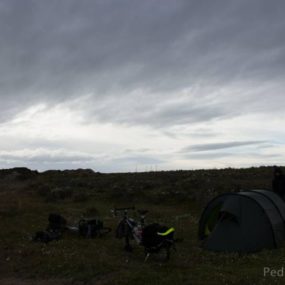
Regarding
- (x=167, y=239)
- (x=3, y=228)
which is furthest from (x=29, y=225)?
(x=167, y=239)

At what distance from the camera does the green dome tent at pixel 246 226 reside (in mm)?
14438

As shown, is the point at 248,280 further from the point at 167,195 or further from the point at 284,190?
the point at 167,195

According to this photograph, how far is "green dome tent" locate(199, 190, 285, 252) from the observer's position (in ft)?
47.4

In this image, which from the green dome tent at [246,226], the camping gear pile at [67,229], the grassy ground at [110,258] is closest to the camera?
the grassy ground at [110,258]

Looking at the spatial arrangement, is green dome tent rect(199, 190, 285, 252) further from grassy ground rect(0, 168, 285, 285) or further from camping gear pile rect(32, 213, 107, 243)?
camping gear pile rect(32, 213, 107, 243)

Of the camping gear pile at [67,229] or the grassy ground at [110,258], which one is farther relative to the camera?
the camping gear pile at [67,229]

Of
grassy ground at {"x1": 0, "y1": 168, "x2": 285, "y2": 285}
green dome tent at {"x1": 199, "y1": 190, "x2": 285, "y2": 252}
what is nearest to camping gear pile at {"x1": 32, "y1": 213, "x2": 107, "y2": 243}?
grassy ground at {"x1": 0, "y1": 168, "x2": 285, "y2": 285}

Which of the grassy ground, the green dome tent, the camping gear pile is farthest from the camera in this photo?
the camping gear pile

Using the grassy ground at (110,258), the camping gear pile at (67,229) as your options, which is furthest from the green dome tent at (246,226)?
the camping gear pile at (67,229)

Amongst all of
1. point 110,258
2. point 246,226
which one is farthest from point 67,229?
point 246,226

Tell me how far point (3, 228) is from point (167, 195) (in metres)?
13.4

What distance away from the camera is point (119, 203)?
99.1 feet

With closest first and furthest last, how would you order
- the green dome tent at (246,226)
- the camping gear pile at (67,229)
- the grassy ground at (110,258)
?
the grassy ground at (110,258) < the green dome tent at (246,226) < the camping gear pile at (67,229)

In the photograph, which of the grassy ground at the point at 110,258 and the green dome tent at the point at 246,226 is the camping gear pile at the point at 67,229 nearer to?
the grassy ground at the point at 110,258
